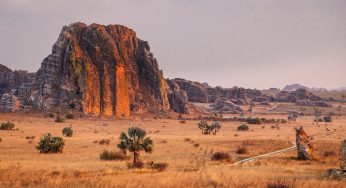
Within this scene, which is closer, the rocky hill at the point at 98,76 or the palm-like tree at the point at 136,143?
the palm-like tree at the point at 136,143

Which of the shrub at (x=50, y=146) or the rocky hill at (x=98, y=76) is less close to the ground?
the rocky hill at (x=98, y=76)

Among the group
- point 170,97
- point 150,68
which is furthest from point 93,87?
point 170,97

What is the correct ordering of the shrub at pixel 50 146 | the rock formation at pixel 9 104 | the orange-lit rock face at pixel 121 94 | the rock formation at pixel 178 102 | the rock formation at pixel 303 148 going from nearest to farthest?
the rock formation at pixel 303 148 < the shrub at pixel 50 146 < the rock formation at pixel 9 104 < the orange-lit rock face at pixel 121 94 < the rock formation at pixel 178 102

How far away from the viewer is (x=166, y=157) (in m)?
29.1

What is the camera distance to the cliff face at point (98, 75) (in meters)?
94.5

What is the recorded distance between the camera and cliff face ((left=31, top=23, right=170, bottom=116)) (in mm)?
94500

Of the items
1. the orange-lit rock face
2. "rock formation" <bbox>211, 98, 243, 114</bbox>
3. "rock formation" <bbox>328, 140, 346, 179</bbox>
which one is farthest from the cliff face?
"rock formation" <bbox>328, 140, 346, 179</bbox>

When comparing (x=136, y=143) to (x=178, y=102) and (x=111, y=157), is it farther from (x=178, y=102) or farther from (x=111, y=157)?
(x=178, y=102)

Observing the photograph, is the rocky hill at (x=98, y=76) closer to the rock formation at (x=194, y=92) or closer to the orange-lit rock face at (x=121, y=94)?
the orange-lit rock face at (x=121, y=94)

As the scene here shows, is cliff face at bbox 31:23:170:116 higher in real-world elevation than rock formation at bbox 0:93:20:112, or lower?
higher

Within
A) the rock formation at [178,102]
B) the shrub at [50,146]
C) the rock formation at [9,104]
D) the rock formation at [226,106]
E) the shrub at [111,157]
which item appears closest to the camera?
the shrub at [111,157]

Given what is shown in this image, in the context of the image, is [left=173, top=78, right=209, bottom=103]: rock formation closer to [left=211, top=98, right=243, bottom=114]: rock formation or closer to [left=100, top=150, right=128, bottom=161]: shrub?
[left=211, top=98, right=243, bottom=114]: rock formation

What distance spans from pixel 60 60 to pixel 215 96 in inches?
4017

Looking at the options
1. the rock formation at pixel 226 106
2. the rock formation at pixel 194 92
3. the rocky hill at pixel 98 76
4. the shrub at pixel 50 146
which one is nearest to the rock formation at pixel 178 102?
the rocky hill at pixel 98 76
